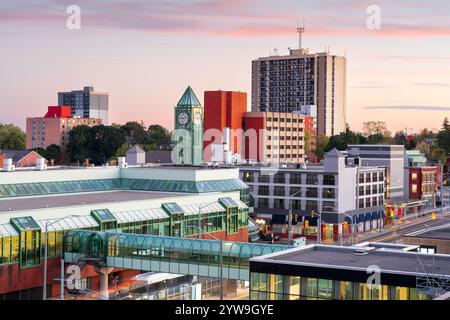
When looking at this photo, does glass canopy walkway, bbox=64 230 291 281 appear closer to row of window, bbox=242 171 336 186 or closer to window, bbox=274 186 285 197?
row of window, bbox=242 171 336 186

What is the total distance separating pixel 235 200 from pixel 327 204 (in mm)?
26445

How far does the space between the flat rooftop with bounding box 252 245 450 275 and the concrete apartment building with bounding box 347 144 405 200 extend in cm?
9141

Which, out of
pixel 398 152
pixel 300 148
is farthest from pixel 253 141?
pixel 398 152

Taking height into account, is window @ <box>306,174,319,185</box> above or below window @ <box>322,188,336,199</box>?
above

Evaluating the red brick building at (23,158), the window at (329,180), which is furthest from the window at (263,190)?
the red brick building at (23,158)

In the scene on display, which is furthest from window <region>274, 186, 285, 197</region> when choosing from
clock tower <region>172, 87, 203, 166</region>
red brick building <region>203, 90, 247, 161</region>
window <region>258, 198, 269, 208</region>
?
red brick building <region>203, 90, 247, 161</region>

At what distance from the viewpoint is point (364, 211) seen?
113875mm

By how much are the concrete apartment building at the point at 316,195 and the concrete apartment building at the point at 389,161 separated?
831 inches

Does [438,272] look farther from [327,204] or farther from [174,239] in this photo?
[327,204]

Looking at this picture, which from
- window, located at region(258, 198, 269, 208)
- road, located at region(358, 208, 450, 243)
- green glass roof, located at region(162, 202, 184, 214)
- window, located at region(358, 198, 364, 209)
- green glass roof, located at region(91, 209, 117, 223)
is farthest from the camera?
window, located at region(358, 198, 364, 209)

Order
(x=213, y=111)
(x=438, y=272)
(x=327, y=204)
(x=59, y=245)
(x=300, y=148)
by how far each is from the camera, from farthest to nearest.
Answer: (x=300, y=148)
(x=213, y=111)
(x=327, y=204)
(x=59, y=245)
(x=438, y=272)

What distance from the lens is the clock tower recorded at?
116438mm

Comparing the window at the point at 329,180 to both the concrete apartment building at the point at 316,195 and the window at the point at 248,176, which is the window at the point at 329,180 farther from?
the window at the point at 248,176

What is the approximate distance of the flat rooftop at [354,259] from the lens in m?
39.3
